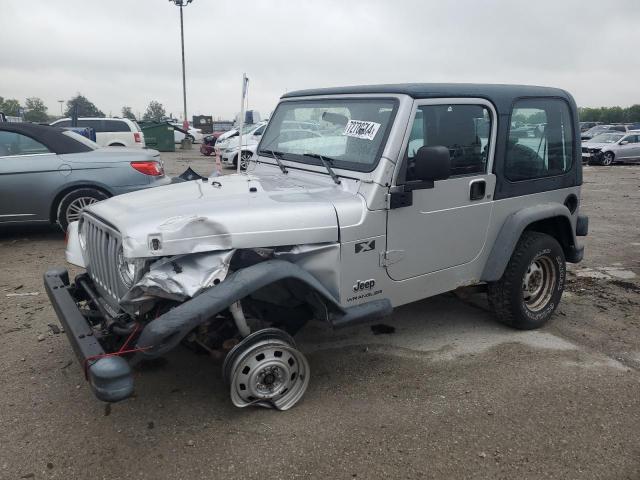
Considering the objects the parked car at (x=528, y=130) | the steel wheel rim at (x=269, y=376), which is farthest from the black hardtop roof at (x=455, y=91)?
the steel wheel rim at (x=269, y=376)

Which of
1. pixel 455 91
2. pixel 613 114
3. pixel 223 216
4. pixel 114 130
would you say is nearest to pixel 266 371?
pixel 223 216

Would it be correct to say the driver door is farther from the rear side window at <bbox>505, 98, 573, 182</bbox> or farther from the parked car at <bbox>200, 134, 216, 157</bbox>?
the parked car at <bbox>200, 134, 216, 157</bbox>

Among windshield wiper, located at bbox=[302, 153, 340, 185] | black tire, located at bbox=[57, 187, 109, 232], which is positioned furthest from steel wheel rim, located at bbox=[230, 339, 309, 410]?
black tire, located at bbox=[57, 187, 109, 232]

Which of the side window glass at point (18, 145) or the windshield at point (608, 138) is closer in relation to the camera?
the side window glass at point (18, 145)

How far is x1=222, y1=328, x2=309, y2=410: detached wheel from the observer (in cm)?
306

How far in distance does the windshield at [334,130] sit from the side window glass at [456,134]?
224 mm

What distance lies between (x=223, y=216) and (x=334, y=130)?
1.31 meters

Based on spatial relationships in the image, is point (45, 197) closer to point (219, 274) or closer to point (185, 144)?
point (219, 274)

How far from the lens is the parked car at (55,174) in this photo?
6.84 m

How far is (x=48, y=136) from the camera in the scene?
7172mm

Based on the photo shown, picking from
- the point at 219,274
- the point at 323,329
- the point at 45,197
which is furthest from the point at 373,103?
the point at 45,197

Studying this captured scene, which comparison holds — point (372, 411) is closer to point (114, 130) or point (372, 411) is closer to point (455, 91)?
point (455, 91)

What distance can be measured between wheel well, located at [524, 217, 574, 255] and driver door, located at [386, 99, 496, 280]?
79cm

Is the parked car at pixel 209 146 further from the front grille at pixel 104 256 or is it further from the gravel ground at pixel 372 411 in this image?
the front grille at pixel 104 256
